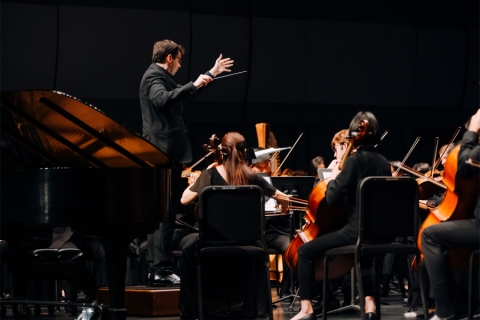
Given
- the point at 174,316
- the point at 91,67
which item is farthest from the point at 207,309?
the point at 91,67

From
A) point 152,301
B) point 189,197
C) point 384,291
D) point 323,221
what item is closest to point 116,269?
point 189,197

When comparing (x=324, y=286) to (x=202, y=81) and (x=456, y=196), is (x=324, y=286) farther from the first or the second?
(x=202, y=81)

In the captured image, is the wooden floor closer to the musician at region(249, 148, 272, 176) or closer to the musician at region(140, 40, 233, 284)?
the musician at region(140, 40, 233, 284)

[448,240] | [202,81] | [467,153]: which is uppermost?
[202,81]

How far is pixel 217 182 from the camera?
16.8ft

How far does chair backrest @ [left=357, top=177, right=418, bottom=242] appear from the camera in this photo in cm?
446

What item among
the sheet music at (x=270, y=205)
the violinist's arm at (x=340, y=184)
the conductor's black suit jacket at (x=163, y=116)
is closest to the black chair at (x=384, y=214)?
the violinist's arm at (x=340, y=184)

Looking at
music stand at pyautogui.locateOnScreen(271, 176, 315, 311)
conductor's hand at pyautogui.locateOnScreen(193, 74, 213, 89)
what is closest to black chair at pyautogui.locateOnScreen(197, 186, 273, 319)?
conductor's hand at pyautogui.locateOnScreen(193, 74, 213, 89)

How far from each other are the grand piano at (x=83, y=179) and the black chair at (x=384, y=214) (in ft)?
3.59

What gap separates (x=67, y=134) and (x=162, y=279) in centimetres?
168

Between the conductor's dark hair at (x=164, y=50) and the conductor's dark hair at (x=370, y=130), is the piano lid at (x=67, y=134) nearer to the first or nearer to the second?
the conductor's dark hair at (x=370, y=130)

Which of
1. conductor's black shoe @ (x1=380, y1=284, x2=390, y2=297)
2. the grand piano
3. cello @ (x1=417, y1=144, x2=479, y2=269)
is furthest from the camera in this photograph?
conductor's black shoe @ (x1=380, y1=284, x2=390, y2=297)

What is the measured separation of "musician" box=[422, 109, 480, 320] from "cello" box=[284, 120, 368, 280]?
0.72m

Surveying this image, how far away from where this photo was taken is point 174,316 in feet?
17.7
